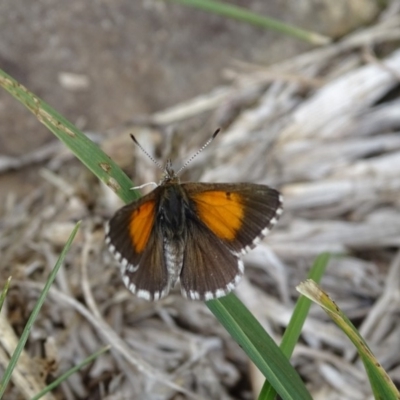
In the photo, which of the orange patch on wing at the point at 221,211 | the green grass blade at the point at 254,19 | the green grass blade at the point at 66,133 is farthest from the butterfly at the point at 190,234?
the green grass blade at the point at 254,19

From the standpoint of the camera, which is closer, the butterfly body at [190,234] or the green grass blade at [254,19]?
the butterfly body at [190,234]

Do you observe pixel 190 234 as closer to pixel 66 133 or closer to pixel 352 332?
pixel 66 133

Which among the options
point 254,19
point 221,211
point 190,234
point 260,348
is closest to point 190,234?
point 190,234

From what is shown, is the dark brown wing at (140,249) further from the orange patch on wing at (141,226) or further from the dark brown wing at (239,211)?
the dark brown wing at (239,211)

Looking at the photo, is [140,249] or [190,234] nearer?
[140,249]

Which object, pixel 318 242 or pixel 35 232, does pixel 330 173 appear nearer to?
pixel 318 242

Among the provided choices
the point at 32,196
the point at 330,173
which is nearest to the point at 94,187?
the point at 32,196

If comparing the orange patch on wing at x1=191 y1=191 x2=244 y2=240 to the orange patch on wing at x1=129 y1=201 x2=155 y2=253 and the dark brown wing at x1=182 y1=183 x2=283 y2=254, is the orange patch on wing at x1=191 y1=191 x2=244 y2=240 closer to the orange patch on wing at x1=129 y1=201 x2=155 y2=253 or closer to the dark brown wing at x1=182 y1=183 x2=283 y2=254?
the dark brown wing at x1=182 y1=183 x2=283 y2=254

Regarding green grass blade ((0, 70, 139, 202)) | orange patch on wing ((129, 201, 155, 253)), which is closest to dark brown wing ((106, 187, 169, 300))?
orange patch on wing ((129, 201, 155, 253))
